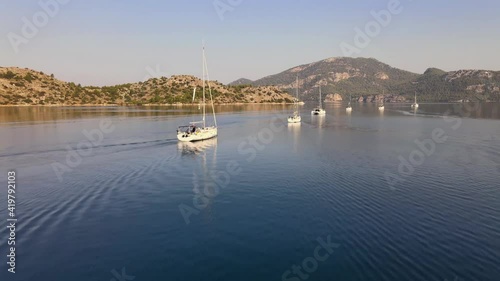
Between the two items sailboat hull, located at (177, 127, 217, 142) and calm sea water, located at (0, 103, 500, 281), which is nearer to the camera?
calm sea water, located at (0, 103, 500, 281)

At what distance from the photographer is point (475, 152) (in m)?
55.4

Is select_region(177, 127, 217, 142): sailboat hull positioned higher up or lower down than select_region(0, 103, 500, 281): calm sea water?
higher up

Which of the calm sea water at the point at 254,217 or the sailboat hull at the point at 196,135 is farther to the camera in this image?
the sailboat hull at the point at 196,135

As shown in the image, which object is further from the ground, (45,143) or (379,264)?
(45,143)

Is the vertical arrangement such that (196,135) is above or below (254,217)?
above

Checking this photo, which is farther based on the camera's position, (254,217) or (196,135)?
(196,135)

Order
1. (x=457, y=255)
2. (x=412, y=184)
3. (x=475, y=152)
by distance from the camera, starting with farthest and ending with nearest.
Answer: (x=475, y=152)
(x=412, y=184)
(x=457, y=255)

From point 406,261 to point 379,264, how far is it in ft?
6.01

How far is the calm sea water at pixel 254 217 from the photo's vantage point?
714 inches

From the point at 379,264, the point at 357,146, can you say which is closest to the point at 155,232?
the point at 379,264

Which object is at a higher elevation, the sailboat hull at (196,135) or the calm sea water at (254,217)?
the sailboat hull at (196,135)

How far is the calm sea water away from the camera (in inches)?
714

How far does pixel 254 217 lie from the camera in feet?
85.7

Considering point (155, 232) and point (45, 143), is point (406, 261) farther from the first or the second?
point (45, 143)
